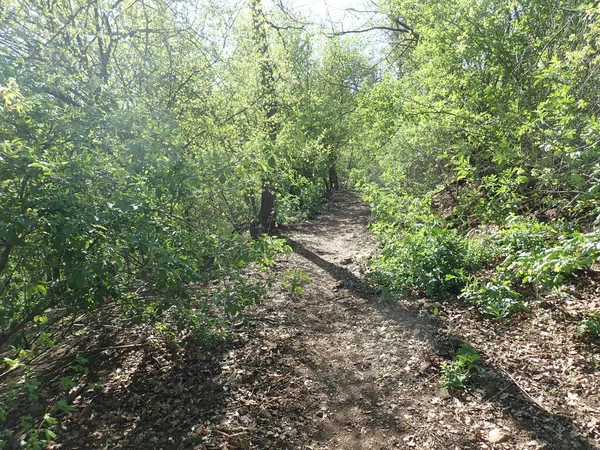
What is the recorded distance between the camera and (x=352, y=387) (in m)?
3.91

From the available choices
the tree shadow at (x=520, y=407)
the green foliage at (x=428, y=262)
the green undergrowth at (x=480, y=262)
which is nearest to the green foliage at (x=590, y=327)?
the green undergrowth at (x=480, y=262)

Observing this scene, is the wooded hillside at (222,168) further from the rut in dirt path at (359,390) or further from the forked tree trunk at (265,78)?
the rut in dirt path at (359,390)

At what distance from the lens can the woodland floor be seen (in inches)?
122

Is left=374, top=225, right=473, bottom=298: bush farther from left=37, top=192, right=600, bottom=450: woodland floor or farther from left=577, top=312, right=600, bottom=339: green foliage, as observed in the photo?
left=577, top=312, right=600, bottom=339: green foliage

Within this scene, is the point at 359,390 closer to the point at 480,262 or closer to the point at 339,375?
the point at 339,375

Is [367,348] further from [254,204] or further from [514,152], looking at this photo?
[254,204]

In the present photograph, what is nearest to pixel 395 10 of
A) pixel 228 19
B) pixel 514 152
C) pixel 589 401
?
pixel 228 19

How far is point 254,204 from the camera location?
1014cm

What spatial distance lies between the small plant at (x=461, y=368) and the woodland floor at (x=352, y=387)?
98 millimetres

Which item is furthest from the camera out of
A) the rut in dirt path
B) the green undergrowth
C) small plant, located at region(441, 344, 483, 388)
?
the green undergrowth

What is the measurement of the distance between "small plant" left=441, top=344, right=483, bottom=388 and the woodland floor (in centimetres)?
10

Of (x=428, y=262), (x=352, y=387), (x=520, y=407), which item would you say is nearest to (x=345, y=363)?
(x=352, y=387)

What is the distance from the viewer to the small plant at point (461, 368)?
11.5ft

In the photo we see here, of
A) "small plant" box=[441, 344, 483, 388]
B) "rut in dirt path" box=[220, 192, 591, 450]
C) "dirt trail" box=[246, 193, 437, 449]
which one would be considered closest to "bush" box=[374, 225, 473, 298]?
"rut in dirt path" box=[220, 192, 591, 450]
